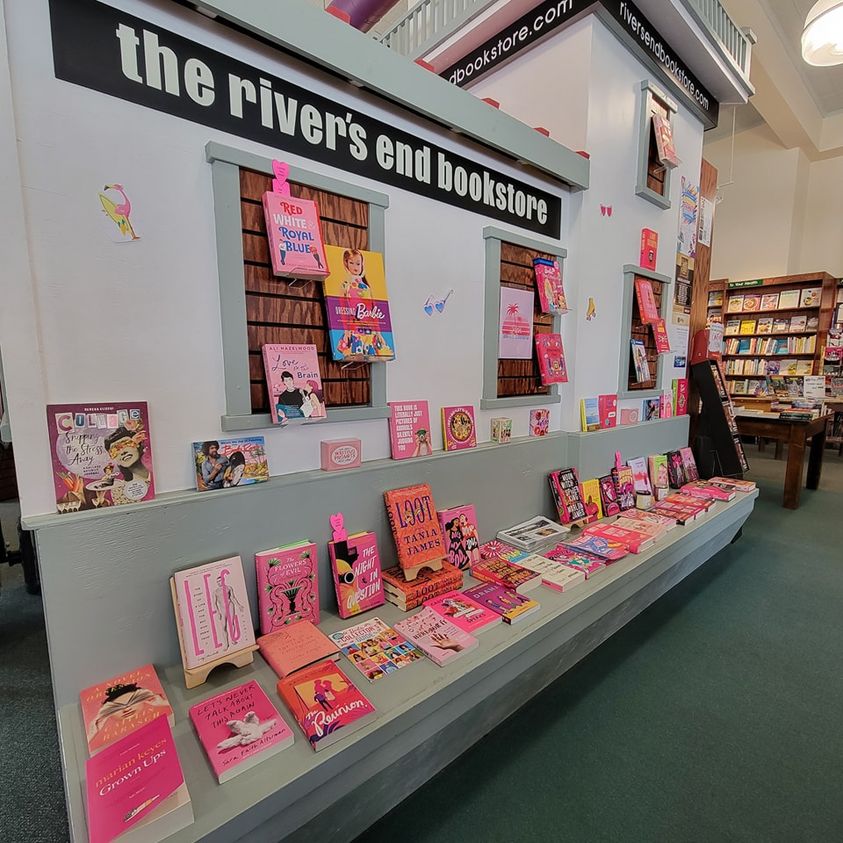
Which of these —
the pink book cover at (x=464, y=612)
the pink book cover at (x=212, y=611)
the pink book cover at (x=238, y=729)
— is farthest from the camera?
the pink book cover at (x=464, y=612)

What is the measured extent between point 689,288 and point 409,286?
8.48ft

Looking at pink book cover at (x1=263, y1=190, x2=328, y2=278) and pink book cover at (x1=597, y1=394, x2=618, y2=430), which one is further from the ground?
pink book cover at (x1=263, y1=190, x2=328, y2=278)

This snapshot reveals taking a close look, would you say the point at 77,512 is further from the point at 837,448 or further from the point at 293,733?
the point at 837,448

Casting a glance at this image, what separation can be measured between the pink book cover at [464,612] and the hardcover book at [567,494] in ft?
2.82

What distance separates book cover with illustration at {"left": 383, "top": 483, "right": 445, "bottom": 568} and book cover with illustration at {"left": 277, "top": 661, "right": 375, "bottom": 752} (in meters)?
0.49

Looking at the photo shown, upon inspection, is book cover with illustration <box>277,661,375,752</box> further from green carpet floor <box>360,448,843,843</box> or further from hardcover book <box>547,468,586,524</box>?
hardcover book <box>547,468,586,524</box>

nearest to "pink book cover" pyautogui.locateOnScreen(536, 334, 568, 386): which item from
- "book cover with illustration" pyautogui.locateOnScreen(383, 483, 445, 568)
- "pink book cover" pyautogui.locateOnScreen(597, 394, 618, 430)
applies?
"pink book cover" pyautogui.locateOnScreen(597, 394, 618, 430)

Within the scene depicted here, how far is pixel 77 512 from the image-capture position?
105 cm

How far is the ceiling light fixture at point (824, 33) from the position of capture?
2441 millimetres

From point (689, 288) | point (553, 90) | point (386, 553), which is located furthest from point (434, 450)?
point (689, 288)

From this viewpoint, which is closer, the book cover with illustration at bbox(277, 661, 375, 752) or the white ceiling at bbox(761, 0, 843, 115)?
the book cover with illustration at bbox(277, 661, 375, 752)

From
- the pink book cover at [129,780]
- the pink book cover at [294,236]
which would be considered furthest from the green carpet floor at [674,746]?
the pink book cover at [294,236]

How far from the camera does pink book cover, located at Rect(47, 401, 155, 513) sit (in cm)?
104

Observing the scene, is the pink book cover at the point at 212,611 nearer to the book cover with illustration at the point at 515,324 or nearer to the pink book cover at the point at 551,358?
the book cover with illustration at the point at 515,324
